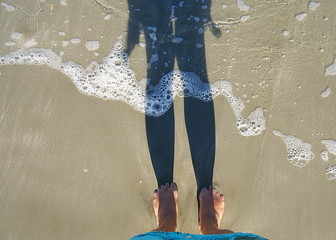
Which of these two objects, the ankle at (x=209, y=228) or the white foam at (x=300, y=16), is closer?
the ankle at (x=209, y=228)

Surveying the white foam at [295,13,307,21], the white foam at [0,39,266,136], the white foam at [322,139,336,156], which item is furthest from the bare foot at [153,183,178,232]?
the white foam at [295,13,307,21]

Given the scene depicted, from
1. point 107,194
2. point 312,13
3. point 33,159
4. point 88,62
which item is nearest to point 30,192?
point 33,159

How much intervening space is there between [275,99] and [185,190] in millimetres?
1394

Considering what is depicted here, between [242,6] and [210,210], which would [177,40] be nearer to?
Result: [242,6]

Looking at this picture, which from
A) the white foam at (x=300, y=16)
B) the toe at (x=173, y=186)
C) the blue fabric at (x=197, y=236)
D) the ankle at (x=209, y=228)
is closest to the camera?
the blue fabric at (x=197, y=236)

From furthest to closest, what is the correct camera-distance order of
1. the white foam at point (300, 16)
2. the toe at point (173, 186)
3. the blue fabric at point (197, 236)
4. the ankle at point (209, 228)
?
the white foam at point (300, 16)
the toe at point (173, 186)
the ankle at point (209, 228)
the blue fabric at point (197, 236)

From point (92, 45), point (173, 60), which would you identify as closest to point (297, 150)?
point (173, 60)

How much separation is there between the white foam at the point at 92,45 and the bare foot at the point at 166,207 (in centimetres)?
172

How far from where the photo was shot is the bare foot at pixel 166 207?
2742 mm

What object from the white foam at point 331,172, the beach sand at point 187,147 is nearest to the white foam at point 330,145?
the beach sand at point 187,147

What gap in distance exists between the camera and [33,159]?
2906mm

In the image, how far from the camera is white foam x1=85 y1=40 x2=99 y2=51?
302 centimetres

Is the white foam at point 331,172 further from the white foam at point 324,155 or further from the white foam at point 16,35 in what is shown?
the white foam at point 16,35

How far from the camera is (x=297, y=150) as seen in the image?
2885 mm
